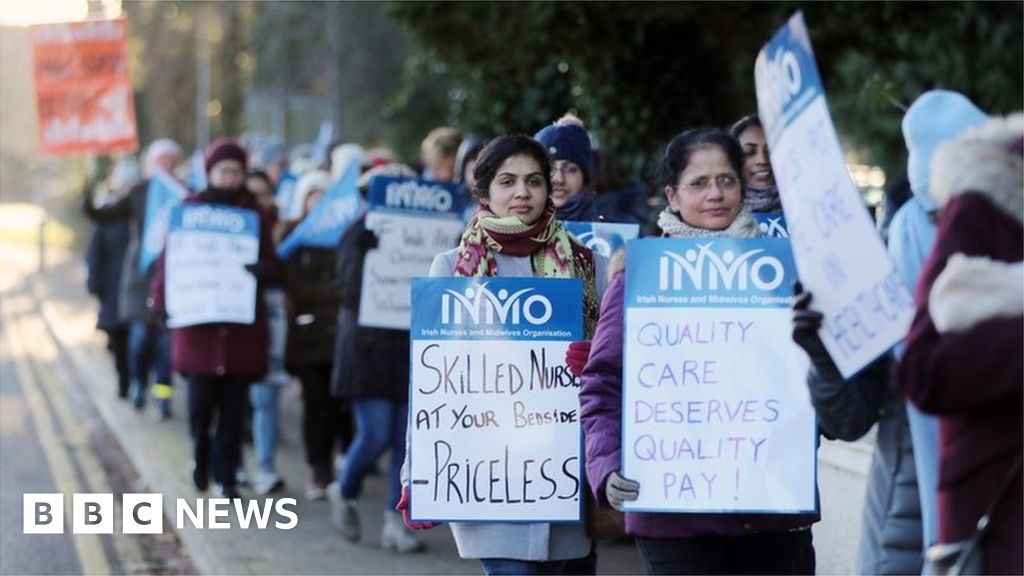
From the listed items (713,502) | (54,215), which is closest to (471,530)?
(713,502)

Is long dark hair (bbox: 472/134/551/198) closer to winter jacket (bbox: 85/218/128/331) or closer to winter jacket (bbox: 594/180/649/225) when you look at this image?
winter jacket (bbox: 594/180/649/225)

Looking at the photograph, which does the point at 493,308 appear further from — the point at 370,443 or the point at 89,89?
the point at 89,89

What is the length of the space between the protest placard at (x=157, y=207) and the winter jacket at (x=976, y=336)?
9.97 meters

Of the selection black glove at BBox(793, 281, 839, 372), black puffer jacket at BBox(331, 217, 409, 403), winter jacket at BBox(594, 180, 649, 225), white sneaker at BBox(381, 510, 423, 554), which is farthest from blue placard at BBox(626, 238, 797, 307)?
white sneaker at BBox(381, 510, 423, 554)

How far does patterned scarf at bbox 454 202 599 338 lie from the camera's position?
5.66m

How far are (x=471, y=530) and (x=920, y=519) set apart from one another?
5.38 feet

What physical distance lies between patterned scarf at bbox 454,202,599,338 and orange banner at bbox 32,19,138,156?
11892 mm

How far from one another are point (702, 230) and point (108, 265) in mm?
11420

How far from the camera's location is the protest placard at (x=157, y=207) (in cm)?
1346

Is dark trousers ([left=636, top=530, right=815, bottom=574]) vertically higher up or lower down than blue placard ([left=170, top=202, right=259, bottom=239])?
lower down

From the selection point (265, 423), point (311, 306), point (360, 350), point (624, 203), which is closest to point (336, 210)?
point (311, 306)

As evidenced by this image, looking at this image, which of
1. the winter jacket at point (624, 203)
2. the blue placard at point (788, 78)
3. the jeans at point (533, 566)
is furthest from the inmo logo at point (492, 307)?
the winter jacket at point (624, 203)

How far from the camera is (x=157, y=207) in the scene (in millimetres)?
13516

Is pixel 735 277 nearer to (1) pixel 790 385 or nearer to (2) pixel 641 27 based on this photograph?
(1) pixel 790 385
